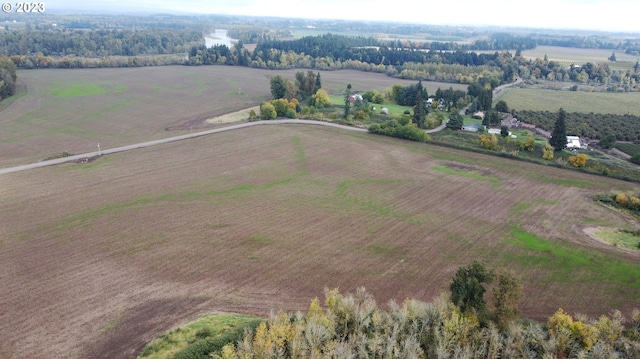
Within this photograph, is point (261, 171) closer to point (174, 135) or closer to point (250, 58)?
point (174, 135)

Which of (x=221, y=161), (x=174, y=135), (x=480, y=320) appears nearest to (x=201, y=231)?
(x=221, y=161)

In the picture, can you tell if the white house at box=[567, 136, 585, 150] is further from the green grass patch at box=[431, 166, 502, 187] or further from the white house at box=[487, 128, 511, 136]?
the green grass patch at box=[431, 166, 502, 187]

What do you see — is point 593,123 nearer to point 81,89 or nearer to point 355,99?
point 355,99

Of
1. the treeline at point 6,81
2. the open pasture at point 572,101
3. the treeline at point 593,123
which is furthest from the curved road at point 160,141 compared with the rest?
the treeline at point 6,81

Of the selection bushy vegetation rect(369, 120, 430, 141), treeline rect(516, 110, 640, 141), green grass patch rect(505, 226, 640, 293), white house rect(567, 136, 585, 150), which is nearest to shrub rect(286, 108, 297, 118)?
bushy vegetation rect(369, 120, 430, 141)

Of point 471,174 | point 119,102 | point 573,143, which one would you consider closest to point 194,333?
point 471,174

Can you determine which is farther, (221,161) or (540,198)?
(221,161)
